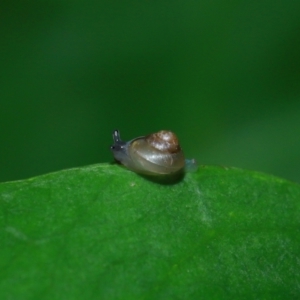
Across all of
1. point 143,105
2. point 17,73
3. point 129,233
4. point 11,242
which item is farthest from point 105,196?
point 17,73

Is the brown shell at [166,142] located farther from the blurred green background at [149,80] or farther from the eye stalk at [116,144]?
the blurred green background at [149,80]

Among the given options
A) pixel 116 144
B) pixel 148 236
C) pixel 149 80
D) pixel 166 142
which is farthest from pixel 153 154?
pixel 149 80

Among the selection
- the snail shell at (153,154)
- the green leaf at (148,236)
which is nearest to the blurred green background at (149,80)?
the snail shell at (153,154)

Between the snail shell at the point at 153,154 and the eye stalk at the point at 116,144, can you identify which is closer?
the snail shell at the point at 153,154

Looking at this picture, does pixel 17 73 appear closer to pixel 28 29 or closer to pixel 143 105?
pixel 28 29

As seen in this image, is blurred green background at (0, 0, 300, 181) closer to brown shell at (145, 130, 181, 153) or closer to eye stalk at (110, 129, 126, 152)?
eye stalk at (110, 129, 126, 152)

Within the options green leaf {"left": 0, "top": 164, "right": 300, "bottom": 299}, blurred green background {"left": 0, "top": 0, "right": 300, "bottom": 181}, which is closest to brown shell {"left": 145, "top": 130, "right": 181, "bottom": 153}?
green leaf {"left": 0, "top": 164, "right": 300, "bottom": 299}
